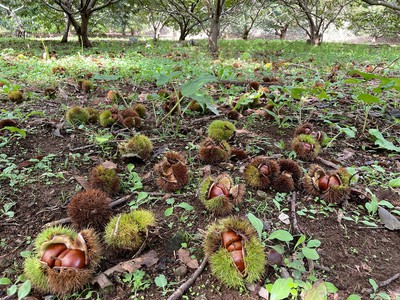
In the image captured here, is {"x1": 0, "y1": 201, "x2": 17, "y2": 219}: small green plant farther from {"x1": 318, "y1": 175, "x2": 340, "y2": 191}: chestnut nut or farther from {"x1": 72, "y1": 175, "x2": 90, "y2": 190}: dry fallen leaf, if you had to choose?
{"x1": 318, "y1": 175, "x2": 340, "y2": 191}: chestnut nut

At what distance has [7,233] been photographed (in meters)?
1.43

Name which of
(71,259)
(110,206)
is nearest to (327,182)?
(110,206)

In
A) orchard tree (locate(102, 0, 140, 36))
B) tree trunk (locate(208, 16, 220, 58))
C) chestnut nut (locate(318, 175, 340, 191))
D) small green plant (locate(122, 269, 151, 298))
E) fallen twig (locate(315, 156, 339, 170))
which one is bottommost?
small green plant (locate(122, 269, 151, 298))

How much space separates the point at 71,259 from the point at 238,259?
63cm

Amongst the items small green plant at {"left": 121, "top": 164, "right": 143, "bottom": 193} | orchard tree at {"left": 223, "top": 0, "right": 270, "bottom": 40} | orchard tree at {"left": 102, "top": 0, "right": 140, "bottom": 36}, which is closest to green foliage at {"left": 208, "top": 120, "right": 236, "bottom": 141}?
small green plant at {"left": 121, "top": 164, "right": 143, "bottom": 193}

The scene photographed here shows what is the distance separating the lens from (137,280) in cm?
116

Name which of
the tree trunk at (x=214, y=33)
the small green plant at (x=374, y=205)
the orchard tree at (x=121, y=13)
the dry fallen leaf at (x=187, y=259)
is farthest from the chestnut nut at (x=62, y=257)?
the orchard tree at (x=121, y=13)

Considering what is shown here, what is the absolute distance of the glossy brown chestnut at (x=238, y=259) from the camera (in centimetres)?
108

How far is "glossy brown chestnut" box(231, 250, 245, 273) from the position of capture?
1083 millimetres

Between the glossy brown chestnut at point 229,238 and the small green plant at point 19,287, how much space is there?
77 centimetres

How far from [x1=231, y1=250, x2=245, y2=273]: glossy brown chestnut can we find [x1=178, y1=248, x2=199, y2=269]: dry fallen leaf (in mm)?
227

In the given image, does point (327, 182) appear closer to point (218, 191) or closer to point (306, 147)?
point (306, 147)

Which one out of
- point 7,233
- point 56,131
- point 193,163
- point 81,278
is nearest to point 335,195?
point 193,163

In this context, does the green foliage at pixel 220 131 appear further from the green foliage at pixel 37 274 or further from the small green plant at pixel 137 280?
the green foliage at pixel 37 274
